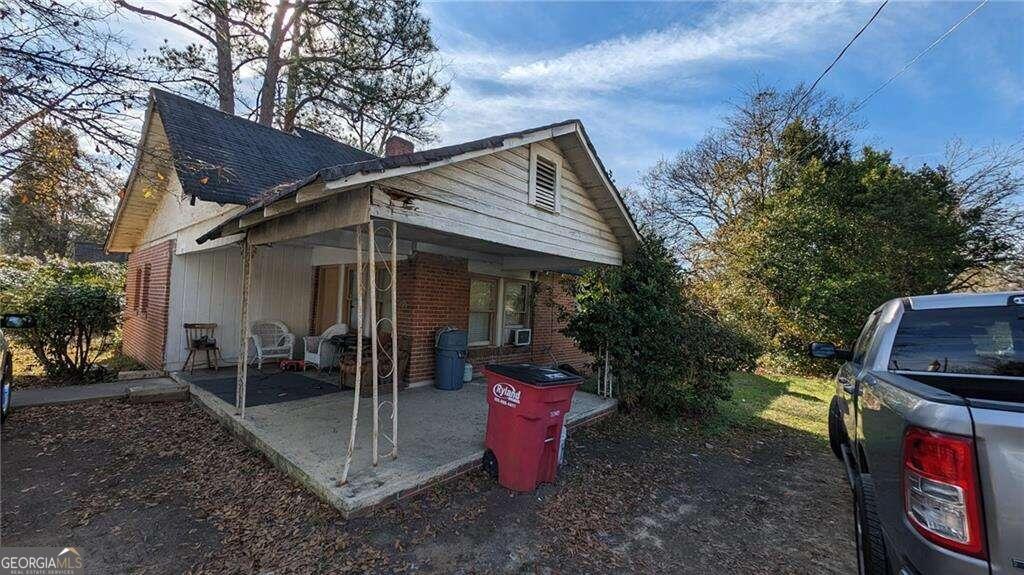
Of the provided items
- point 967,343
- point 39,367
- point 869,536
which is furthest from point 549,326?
point 39,367

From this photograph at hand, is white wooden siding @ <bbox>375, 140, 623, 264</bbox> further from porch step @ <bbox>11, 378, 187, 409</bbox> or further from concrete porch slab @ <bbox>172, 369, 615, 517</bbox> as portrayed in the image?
porch step @ <bbox>11, 378, 187, 409</bbox>

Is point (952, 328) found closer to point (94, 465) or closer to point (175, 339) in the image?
point (94, 465)

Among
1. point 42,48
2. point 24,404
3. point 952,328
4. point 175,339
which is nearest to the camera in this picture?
point 952,328

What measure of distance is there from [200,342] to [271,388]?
7.80 feet

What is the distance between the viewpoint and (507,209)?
18.3 ft

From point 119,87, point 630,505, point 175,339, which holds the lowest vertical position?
point 630,505

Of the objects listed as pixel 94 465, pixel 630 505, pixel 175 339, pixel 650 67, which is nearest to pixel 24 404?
pixel 175 339

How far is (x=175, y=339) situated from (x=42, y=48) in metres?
5.67

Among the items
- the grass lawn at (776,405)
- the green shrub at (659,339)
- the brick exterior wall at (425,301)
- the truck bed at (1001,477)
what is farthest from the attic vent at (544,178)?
the truck bed at (1001,477)

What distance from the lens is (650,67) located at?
9180mm

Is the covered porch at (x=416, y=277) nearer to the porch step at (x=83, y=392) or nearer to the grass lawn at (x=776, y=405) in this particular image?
the porch step at (x=83, y=392)

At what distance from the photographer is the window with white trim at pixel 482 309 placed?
28.6ft

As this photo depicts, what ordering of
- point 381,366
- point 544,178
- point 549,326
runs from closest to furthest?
point 544,178, point 381,366, point 549,326

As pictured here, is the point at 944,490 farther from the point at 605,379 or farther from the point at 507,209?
the point at 605,379
